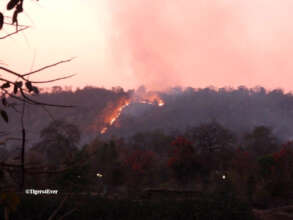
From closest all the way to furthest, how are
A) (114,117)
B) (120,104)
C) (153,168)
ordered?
(153,168), (114,117), (120,104)

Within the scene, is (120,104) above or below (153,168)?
above

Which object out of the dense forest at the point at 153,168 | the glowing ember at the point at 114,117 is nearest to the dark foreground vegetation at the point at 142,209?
the dense forest at the point at 153,168

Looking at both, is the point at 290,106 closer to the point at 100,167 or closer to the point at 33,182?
the point at 100,167

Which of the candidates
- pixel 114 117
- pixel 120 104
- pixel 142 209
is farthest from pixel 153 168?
pixel 120 104

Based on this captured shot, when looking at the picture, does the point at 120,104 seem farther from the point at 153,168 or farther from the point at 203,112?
the point at 153,168

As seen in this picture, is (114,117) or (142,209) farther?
(114,117)

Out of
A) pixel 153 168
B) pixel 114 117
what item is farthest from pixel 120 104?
pixel 153 168

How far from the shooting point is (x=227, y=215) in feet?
49.2

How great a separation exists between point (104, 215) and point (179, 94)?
115538mm

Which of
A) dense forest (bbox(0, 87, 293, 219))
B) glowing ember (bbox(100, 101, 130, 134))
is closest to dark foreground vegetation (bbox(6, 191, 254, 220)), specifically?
dense forest (bbox(0, 87, 293, 219))

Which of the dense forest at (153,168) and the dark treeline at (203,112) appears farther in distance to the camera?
the dark treeline at (203,112)

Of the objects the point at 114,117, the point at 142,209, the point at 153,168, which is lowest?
the point at 142,209

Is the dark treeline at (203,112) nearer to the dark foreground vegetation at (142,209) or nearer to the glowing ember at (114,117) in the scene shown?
the glowing ember at (114,117)

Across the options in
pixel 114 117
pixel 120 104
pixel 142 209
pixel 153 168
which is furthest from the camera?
pixel 120 104
